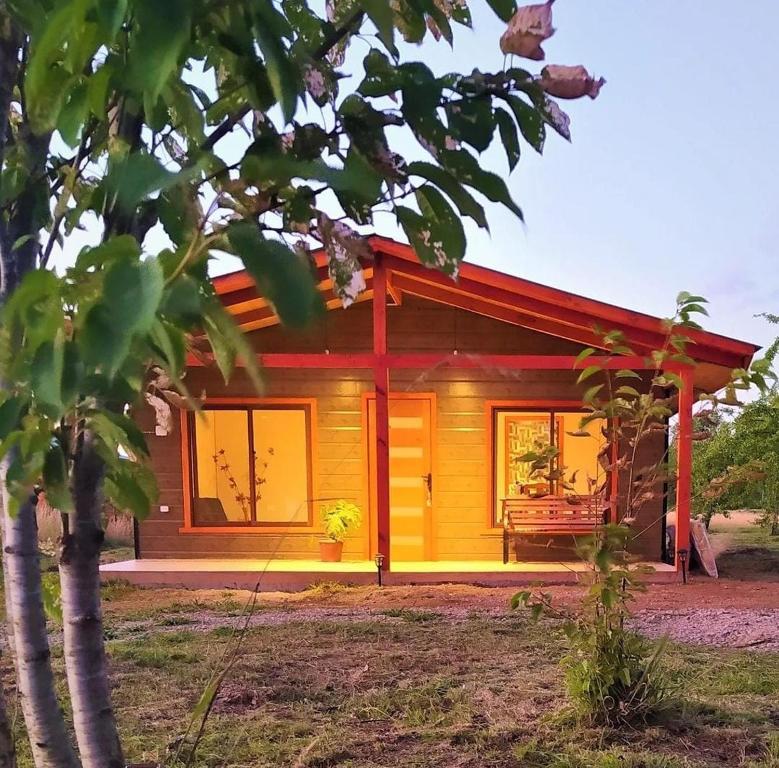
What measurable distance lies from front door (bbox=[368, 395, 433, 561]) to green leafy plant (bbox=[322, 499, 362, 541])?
42 centimetres

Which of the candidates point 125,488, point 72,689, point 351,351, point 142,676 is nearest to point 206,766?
point 142,676

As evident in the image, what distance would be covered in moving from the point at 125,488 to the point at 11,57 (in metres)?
0.83

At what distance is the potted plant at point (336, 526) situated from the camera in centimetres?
754

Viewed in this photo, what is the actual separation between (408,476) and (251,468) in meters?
2.18

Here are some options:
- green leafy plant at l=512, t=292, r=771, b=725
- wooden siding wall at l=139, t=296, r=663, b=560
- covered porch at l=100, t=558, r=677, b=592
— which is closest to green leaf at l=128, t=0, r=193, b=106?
green leafy plant at l=512, t=292, r=771, b=725

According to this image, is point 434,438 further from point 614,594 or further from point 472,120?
point 472,120

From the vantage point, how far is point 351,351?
8016 mm

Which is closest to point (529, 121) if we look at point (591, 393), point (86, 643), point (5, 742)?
point (86, 643)

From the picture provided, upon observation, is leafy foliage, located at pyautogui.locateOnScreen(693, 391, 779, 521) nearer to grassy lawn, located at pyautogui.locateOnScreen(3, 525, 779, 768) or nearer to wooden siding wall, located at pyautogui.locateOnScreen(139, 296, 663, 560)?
wooden siding wall, located at pyautogui.locateOnScreen(139, 296, 663, 560)

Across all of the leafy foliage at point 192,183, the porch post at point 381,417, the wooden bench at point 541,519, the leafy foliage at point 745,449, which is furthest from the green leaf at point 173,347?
the leafy foliage at point 745,449

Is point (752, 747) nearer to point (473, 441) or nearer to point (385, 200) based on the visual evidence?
point (385, 200)

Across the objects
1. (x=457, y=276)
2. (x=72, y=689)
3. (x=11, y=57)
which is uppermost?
(x=11, y=57)

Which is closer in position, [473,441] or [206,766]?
[206,766]

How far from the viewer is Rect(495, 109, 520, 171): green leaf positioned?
2.38 feet
